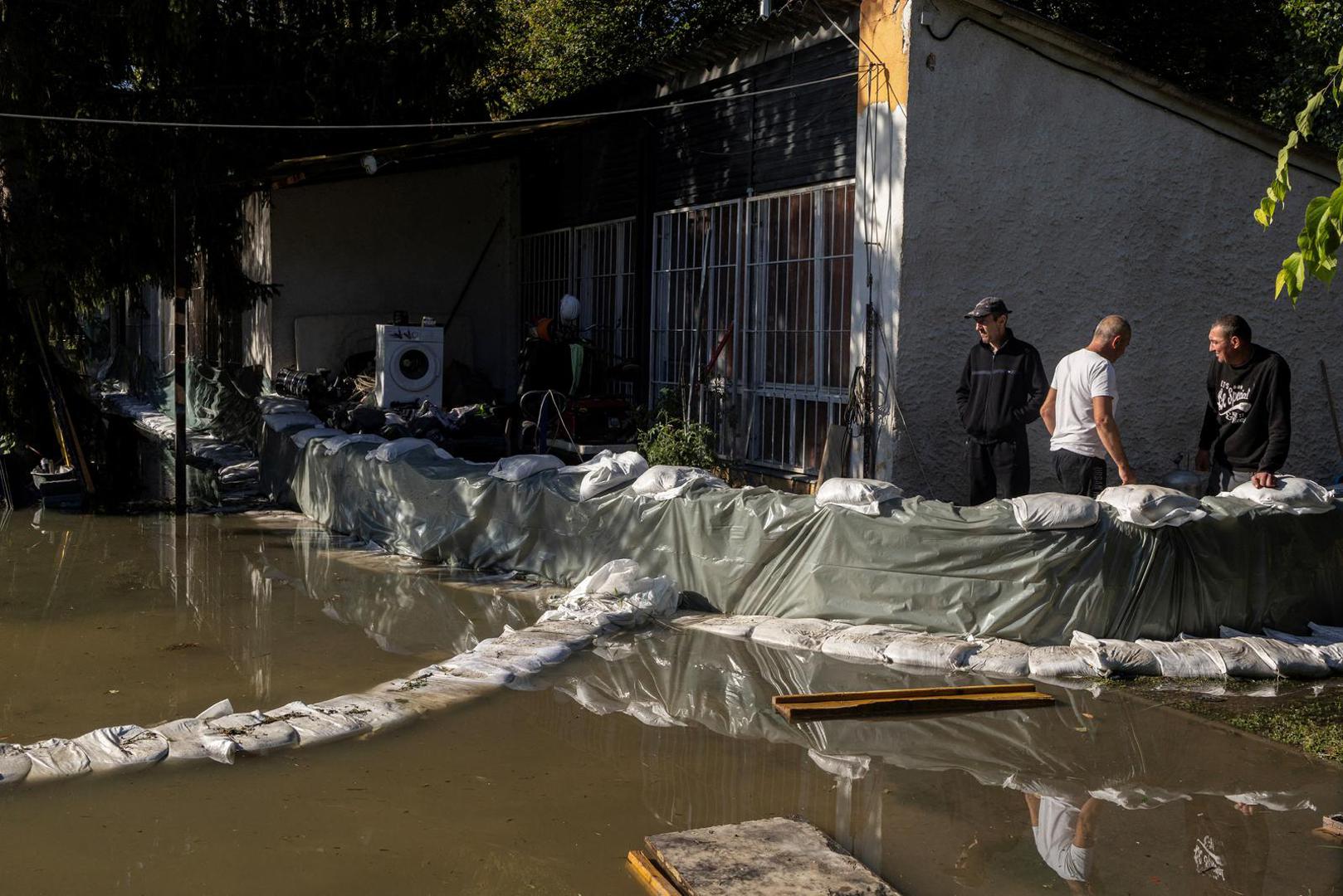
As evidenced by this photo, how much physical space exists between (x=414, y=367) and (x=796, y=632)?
26.7 ft

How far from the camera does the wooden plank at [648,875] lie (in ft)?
11.7

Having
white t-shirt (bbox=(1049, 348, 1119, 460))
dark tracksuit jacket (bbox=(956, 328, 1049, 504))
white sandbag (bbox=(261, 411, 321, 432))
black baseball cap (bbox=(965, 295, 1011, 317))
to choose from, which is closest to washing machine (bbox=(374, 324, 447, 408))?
white sandbag (bbox=(261, 411, 321, 432))

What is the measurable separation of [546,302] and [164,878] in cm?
1191

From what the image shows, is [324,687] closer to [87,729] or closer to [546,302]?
[87,729]

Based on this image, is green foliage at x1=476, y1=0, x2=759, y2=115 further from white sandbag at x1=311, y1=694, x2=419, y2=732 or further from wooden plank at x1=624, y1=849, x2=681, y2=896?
wooden plank at x1=624, y1=849, x2=681, y2=896

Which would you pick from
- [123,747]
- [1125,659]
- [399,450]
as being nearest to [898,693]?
[1125,659]

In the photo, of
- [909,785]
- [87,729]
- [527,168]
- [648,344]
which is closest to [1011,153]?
[648,344]

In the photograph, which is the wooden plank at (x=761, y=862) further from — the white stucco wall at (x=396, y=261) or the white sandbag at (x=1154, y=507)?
the white stucco wall at (x=396, y=261)

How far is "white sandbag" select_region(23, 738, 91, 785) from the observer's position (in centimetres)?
440

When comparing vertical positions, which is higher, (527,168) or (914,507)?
(527,168)

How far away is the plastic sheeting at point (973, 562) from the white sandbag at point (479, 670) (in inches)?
64.6

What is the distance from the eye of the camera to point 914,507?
6.38m

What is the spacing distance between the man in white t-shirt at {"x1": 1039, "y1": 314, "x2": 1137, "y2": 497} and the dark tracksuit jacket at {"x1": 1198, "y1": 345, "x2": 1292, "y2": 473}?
693 millimetres

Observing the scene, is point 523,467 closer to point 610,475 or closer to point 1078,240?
point 610,475
